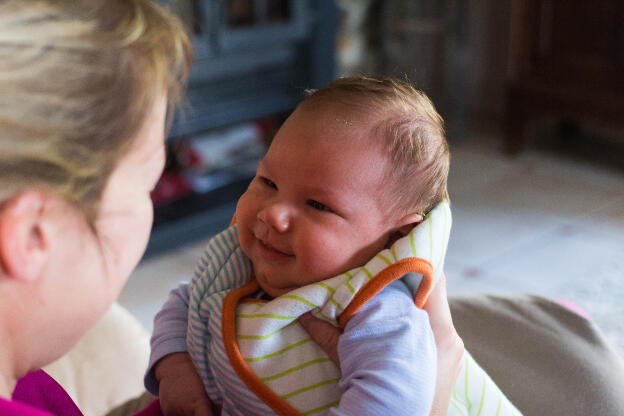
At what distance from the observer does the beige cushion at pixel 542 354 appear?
1093 mm

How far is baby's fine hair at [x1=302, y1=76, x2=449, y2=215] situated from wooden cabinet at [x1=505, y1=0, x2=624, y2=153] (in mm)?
2395

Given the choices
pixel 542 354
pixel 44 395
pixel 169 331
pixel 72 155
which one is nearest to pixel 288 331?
pixel 169 331

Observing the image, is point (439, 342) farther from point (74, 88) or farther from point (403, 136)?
point (74, 88)

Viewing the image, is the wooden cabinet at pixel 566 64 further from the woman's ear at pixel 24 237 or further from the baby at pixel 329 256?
the woman's ear at pixel 24 237

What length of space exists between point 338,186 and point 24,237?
40 cm

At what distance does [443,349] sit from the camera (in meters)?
0.88

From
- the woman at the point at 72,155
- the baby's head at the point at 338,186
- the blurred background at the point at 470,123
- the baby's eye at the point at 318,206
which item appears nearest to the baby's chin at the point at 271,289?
the baby's head at the point at 338,186

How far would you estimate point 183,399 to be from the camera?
92 cm

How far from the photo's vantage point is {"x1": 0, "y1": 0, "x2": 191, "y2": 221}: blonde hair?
549mm

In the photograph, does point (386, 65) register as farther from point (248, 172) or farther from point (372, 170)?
point (372, 170)

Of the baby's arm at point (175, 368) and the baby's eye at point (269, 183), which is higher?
the baby's eye at point (269, 183)

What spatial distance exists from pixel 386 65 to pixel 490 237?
1.31 meters

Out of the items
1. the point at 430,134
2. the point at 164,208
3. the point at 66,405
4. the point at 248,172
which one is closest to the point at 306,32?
the point at 248,172

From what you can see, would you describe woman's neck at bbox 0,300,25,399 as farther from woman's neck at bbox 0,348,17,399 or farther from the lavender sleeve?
the lavender sleeve
